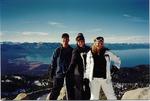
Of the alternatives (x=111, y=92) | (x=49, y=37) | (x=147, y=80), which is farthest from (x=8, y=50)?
(x=147, y=80)

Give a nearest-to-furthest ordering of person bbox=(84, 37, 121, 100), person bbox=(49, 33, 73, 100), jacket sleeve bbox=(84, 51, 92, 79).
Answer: person bbox=(84, 37, 121, 100), jacket sleeve bbox=(84, 51, 92, 79), person bbox=(49, 33, 73, 100)

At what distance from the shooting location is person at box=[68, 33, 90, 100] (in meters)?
7.38

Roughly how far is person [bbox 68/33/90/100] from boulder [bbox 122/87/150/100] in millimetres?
835

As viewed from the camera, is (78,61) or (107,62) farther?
(78,61)

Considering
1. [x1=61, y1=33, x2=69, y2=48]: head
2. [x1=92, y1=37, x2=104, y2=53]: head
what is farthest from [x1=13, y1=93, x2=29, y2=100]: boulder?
[x1=92, y1=37, x2=104, y2=53]: head

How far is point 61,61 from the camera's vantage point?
7508mm

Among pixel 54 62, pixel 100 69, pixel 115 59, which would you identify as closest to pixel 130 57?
pixel 115 59

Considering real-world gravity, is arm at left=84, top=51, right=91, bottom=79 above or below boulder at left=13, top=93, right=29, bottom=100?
above

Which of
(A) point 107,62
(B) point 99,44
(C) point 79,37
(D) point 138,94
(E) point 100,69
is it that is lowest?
(D) point 138,94

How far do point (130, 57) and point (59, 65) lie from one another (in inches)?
49.5

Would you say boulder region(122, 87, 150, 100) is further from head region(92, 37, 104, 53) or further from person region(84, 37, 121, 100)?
head region(92, 37, 104, 53)

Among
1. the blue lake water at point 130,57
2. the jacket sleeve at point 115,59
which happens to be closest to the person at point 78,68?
the jacket sleeve at point 115,59

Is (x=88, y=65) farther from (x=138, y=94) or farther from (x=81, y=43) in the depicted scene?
(x=138, y=94)

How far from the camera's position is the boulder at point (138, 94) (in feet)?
24.8
